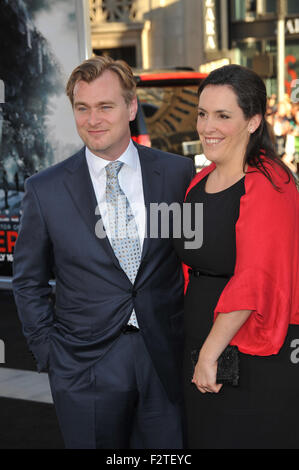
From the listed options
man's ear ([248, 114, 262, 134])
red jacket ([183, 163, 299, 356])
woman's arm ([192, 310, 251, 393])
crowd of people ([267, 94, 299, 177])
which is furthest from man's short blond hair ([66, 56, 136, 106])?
crowd of people ([267, 94, 299, 177])

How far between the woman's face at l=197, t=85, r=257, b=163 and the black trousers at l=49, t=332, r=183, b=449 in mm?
815

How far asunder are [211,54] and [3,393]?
16.9 m

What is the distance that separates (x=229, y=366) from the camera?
8.71 ft

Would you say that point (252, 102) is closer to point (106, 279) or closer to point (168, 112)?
point (106, 279)

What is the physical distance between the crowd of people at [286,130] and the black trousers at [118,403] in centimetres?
750

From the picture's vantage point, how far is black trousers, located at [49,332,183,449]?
2875 mm

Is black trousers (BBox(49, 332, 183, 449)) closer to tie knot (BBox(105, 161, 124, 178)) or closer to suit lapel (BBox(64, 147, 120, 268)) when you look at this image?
suit lapel (BBox(64, 147, 120, 268))

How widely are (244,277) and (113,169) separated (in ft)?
2.44

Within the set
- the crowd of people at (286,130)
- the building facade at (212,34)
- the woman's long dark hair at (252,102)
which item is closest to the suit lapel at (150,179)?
the woman's long dark hair at (252,102)

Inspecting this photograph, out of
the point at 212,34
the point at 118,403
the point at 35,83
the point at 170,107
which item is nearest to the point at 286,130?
the point at 170,107

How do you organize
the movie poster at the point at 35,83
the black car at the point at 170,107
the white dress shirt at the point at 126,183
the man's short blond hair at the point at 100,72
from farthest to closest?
the black car at the point at 170,107 < the movie poster at the point at 35,83 < the white dress shirt at the point at 126,183 < the man's short blond hair at the point at 100,72

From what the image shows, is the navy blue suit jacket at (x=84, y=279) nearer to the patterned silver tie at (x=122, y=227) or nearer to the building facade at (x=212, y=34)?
the patterned silver tie at (x=122, y=227)

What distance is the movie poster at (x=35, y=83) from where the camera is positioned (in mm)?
6066

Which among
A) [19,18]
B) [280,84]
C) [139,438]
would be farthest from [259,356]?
[280,84]
